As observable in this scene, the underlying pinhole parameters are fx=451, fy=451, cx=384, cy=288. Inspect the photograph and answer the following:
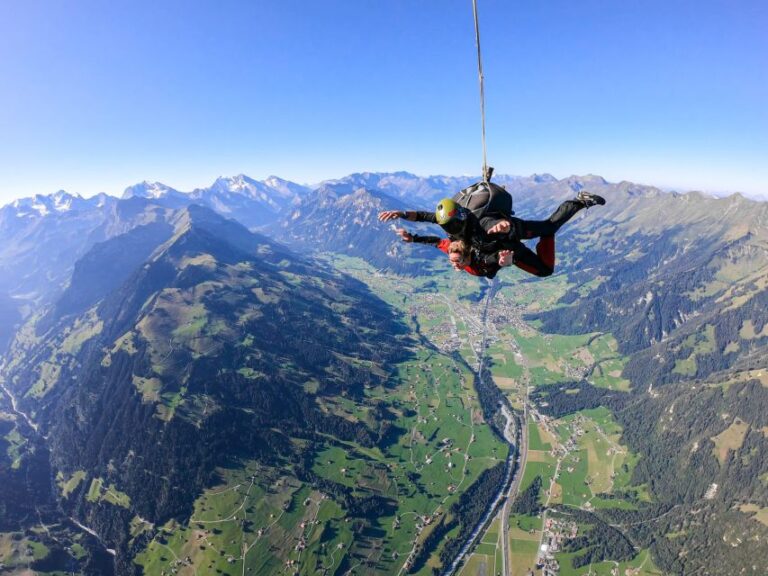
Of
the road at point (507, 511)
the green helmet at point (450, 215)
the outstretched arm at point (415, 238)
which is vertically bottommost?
the road at point (507, 511)

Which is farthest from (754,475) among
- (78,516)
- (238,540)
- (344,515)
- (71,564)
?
(78,516)

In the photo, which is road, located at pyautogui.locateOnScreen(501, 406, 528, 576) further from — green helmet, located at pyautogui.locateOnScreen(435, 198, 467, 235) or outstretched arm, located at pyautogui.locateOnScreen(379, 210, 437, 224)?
green helmet, located at pyautogui.locateOnScreen(435, 198, 467, 235)

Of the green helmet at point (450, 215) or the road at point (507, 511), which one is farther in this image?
the road at point (507, 511)

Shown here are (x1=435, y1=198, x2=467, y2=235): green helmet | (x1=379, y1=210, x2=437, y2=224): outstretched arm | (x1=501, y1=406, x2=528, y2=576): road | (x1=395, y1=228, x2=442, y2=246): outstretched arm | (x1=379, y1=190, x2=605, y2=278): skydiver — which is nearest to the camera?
(x1=435, y1=198, x2=467, y2=235): green helmet

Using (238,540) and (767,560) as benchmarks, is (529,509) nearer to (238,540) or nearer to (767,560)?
(767,560)

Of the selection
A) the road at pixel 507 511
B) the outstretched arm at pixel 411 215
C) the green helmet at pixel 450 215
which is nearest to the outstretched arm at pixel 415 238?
the outstretched arm at pixel 411 215

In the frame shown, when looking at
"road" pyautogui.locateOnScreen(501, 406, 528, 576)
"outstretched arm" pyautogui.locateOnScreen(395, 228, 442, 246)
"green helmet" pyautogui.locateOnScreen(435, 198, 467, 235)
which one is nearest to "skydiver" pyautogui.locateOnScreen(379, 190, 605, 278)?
"green helmet" pyautogui.locateOnScreen(435, 198, 467, 235)

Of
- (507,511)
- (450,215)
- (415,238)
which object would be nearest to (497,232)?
(450,215)

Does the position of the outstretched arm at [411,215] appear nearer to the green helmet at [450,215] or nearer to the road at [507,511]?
the green helmet at [450,215]
